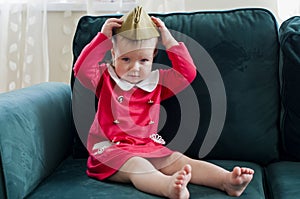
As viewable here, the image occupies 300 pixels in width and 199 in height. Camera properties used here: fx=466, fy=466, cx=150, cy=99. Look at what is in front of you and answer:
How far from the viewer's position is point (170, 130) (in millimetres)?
1468

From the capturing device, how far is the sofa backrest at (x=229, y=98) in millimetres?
1454

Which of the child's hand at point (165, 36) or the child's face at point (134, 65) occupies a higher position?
the child's hand at point (165, 36)

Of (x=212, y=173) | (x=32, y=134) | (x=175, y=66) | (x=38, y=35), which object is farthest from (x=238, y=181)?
(x=38, y=35)

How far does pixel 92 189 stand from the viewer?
1197mm

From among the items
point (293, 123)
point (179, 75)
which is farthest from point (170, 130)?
point (293, 123)

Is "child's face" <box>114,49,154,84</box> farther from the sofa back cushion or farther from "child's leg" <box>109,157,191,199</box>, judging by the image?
the sofa back cushion

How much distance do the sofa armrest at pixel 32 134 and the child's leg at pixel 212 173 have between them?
0.32 meters

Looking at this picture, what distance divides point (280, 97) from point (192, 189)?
479 mm

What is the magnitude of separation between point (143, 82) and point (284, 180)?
0.50m

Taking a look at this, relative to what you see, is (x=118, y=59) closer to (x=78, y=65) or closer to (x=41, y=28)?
(x=78, y=65)

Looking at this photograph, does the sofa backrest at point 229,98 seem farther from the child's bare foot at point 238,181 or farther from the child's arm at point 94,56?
the child's bare foot at point 238,181

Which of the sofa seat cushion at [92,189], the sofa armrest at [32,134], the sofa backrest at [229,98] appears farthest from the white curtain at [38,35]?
the sofa seat cushion at [92,189]

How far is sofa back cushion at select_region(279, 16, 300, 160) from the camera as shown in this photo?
143 cm

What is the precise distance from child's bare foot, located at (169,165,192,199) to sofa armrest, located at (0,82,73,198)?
376 mm
